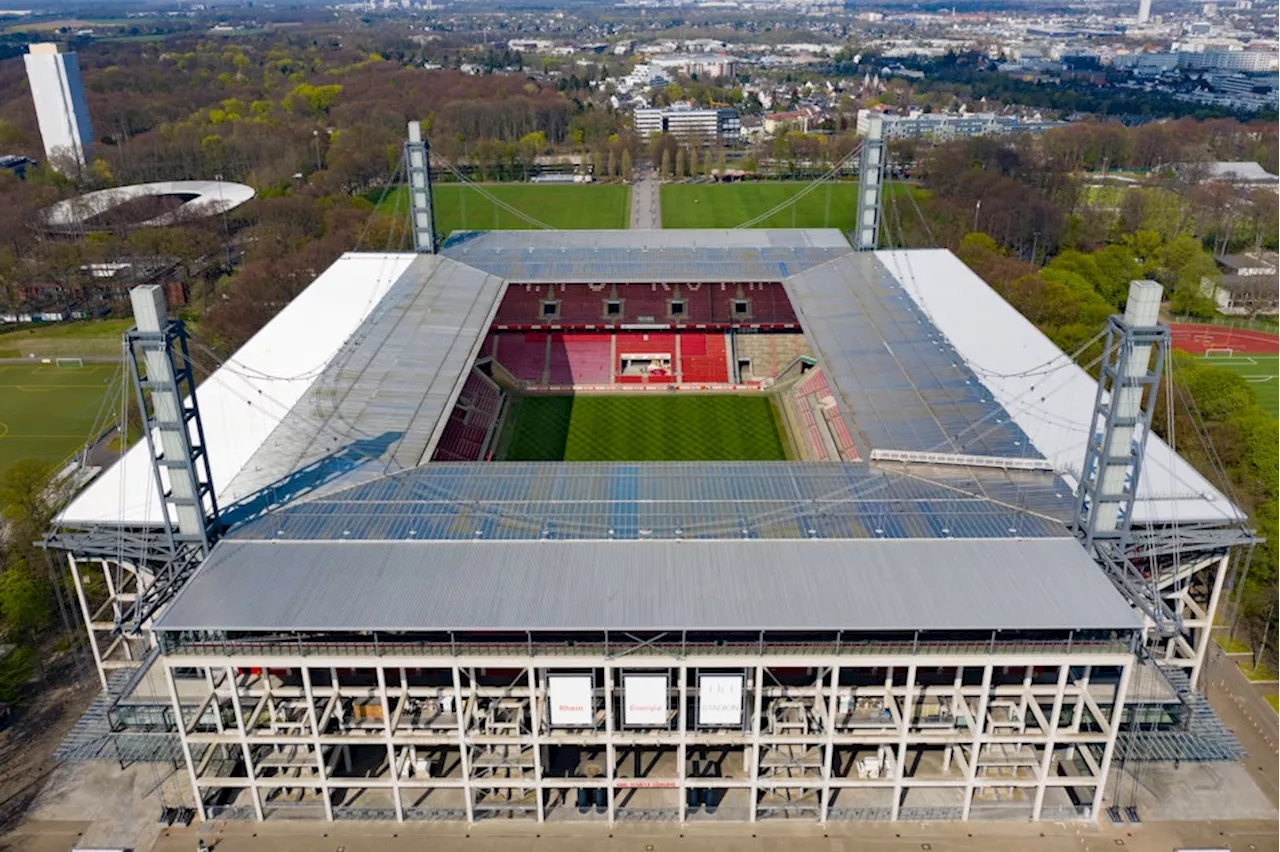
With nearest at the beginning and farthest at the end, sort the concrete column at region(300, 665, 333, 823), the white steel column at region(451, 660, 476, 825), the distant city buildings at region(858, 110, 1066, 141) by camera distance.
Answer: the white steel column at region(451, 660, 476, 825) → the concrete column at region(300, 665, 333, 823) → the distant city buildings at region(858, 110, 1066, 141)

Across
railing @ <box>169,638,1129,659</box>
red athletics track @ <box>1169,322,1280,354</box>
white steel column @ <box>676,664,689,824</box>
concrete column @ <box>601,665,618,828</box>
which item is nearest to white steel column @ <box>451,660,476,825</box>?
railing @ <box>169,638,1129,659</box>

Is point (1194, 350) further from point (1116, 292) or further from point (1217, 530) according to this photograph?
point (1217, 530)

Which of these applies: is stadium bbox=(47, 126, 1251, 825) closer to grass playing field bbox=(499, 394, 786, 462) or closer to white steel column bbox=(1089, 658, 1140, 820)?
white steel column bbox=(1089, 658, 1140, 820)

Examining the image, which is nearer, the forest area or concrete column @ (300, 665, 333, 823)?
concrete column @ (300, 665, 333, 823)

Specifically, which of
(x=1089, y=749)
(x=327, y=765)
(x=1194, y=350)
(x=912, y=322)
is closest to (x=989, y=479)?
(x=1089, y=749)

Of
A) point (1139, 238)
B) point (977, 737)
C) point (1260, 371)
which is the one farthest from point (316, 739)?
point (1139, 238)

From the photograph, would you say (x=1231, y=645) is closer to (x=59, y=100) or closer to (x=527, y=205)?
(x=527, y=205)
